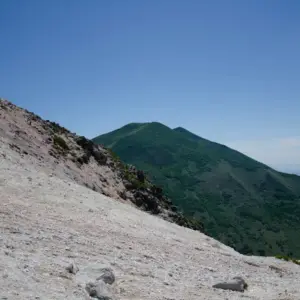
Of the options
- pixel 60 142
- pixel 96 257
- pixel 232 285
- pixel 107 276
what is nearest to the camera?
pixel 107 276

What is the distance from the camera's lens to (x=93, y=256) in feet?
42.4

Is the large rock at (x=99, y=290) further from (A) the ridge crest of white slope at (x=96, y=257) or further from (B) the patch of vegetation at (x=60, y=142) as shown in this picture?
(B) the patch of vegetation at (x=60, y=142)

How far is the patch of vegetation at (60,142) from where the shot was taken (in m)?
39.4

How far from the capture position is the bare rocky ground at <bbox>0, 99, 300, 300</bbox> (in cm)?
991

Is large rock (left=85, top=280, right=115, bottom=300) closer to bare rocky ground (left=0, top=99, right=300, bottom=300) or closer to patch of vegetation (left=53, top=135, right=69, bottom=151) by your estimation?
bare rocky ground (left=0, top=99, right=300, bottom=300)

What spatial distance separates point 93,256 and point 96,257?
0.12 metres

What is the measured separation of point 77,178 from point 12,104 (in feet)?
54.4

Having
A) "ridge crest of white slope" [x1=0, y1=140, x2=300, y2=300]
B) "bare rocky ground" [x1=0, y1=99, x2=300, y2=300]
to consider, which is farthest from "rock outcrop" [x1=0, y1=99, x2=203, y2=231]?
"ridge crest of white slope" [x1=0, y1=140, x2=300, y2=300]

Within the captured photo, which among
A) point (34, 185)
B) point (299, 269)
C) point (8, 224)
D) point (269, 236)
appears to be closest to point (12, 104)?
point (34, 185)

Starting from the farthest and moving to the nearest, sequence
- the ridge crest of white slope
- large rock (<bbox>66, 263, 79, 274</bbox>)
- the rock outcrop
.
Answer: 1. the rock outcrop
2. large rock (<bbox>66, 263, 79, 274</bbox>)
3. the ridge crest of white slope

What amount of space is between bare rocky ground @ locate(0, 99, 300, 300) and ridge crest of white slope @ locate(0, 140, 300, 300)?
29 millimetres

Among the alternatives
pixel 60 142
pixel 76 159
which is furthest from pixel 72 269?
pixel 60 142

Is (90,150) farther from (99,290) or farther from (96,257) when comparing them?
(99,290)

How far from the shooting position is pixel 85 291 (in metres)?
9.36
